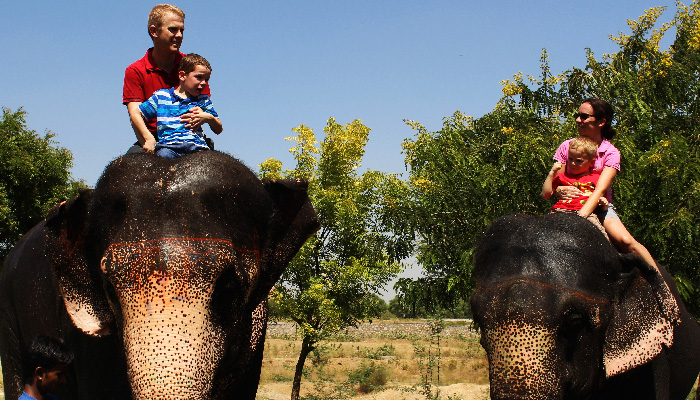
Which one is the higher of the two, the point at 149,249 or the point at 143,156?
the point at 143,156

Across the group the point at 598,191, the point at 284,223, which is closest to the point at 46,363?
the point at 284,223

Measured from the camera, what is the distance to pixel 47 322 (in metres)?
6.18

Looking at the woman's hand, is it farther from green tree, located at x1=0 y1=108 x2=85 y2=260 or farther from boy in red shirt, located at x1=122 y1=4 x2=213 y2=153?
green tree, located at x1=0 y1=108 x2=85 y2=260

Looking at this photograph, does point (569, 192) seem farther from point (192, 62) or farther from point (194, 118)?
point (192, 62)

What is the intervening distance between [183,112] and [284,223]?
43.5 inches

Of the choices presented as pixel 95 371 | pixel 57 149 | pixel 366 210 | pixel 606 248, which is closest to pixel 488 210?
pixel 366 210

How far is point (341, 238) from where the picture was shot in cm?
2131

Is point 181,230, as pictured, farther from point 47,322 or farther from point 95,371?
point 47,322

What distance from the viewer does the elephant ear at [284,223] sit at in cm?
562

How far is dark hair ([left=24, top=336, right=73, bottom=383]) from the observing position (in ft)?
17.7

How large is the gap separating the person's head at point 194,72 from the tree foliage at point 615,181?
36.3 feet

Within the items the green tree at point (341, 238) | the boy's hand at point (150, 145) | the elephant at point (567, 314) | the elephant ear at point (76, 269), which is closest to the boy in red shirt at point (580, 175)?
the elephant at point (567, 314)

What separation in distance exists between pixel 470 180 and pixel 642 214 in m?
4.21

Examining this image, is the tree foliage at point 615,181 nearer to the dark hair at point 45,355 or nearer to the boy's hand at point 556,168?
the boy's hand at point 556,168
